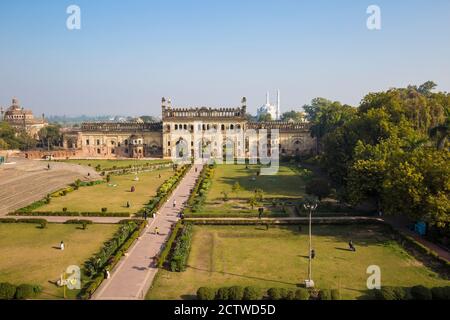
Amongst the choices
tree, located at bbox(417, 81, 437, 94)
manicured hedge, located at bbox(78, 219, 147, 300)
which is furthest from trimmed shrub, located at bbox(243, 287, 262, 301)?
tree, located at bbox(417, 81, 437, 94)

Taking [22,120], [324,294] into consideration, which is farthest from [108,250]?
[22,120]

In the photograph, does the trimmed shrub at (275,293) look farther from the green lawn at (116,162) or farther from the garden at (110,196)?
the green lawn at (116,162)

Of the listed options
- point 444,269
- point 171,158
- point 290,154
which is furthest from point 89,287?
point 290,154

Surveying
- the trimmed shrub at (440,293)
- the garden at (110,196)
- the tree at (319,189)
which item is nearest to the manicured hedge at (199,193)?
the garden at (110,196)
